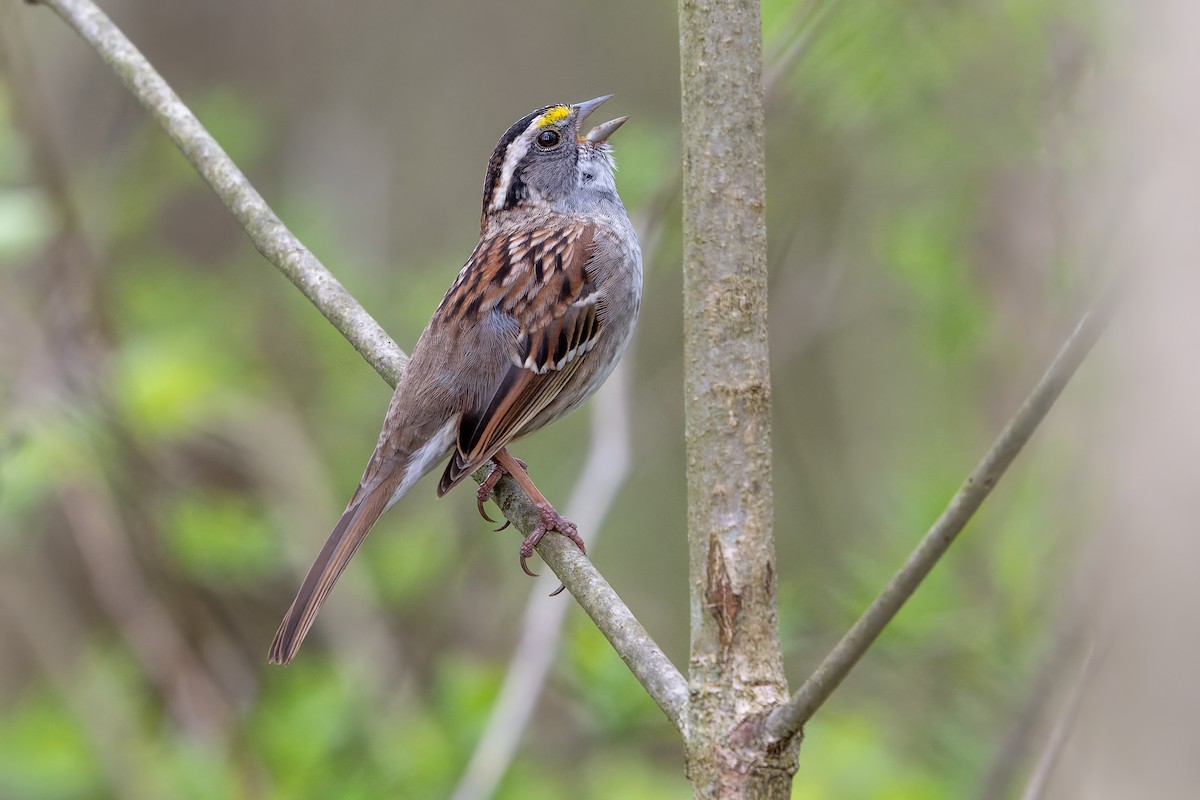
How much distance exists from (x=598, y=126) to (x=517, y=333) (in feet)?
3.32

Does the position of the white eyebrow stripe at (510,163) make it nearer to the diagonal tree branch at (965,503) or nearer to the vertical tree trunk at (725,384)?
the vertical tree trunk at (725,384)

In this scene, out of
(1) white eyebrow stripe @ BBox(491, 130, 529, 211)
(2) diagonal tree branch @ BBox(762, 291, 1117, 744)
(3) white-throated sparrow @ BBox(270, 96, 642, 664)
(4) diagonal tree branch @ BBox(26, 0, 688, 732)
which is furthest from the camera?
(1) white eyebrow stripe @ BBox(491, 130, 529, 211)

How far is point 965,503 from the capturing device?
1786mm

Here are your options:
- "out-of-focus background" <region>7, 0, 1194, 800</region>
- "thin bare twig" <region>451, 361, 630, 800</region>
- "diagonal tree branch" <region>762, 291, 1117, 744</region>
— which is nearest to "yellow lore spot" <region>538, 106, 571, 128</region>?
"out-of-focus background" <region>7, 0, 1194, 800</region>

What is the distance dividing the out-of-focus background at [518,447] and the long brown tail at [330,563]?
125cm

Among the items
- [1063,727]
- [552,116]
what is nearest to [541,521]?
[1063,727]

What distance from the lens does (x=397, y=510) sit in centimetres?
704

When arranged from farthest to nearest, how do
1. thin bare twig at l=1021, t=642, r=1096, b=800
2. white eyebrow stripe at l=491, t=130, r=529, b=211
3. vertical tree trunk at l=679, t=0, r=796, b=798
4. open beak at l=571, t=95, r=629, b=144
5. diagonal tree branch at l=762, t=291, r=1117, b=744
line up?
white eyebrow stripe at l=491, t=130, r=529, b=211, open beak at l=571, t=95, r=629, b=144, vertical tree trunk at l=679, t=0, r=796, b=798, thin bare twig at l=1021, t=642, r=1096, b=800, diagonal tree branch at l=762, t=291, r=1117, b=744

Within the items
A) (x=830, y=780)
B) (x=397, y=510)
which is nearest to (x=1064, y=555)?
(x=830, y=780)

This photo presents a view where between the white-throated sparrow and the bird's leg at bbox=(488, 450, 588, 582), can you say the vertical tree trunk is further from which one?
the white-throated sparrow

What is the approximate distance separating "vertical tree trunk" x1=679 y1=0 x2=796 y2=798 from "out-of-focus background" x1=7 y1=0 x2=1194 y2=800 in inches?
49.0

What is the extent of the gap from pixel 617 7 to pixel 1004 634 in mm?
5310

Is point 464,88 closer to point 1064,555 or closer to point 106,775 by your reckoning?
point 106,775

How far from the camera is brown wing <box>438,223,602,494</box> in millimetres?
4066
